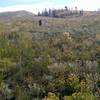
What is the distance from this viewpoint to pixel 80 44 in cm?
1867

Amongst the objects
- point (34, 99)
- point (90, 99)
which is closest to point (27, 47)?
point (34, 99)

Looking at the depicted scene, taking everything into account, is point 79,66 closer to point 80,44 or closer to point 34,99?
point 34,99

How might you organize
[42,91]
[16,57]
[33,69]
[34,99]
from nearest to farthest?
[34,99] < [42,91] < [33,69] < [16,57]

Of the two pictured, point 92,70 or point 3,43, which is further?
point 3,43

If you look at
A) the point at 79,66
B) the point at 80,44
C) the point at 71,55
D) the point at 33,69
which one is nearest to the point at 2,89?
the point at 33,69

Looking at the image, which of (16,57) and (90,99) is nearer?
(90,99)

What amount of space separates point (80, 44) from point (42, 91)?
7623 millimetres

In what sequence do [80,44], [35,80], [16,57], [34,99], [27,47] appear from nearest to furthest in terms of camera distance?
[34,99]
[35,80]
[16,57]
[27,47]
[80,44]

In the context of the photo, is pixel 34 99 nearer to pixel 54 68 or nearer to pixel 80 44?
pixel 54 68

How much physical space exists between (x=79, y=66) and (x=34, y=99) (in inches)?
132

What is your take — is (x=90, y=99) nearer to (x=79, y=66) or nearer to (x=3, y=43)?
(x=79, y=66)

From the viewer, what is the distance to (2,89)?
38.3 feet

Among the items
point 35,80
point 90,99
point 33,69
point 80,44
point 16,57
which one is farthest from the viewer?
point 80,44

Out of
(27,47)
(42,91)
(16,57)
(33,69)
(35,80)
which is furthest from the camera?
(27,47)
